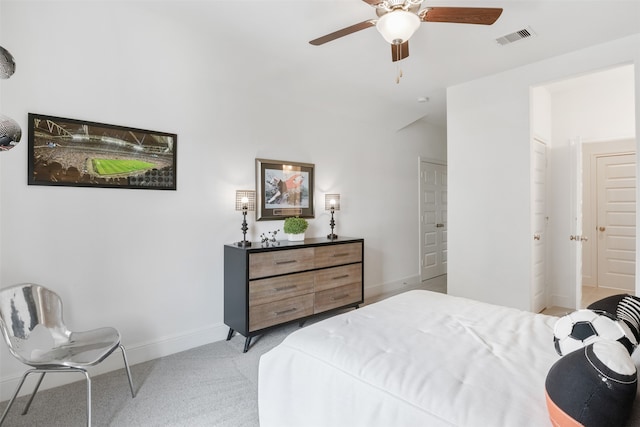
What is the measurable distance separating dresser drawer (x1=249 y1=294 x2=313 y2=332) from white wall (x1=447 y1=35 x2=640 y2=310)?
192cm

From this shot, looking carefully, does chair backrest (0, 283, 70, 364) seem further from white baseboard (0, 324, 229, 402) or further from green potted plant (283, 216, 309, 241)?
green potted plant (283, 216, 309, 241)

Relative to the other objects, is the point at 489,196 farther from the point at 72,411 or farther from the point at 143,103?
the point at 72,411

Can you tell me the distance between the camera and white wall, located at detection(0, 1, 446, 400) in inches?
85.7

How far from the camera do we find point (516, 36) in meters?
2.77

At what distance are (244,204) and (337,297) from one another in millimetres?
1443

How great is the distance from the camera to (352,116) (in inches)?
172

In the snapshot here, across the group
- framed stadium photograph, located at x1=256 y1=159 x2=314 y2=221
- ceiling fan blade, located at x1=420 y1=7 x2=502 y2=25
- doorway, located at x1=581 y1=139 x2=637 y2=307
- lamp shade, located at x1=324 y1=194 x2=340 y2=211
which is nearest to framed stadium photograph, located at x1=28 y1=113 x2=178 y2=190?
framed stadium photograph, located at x1=256 y1=159 x2=314 y2=221

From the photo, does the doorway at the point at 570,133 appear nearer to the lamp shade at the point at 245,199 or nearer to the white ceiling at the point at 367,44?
the white ceiling at the point at 367,44

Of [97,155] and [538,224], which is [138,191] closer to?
[97,155]

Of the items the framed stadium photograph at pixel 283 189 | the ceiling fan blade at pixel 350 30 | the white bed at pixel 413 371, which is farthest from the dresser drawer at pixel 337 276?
the ceiling fan blade at pixel 350 30

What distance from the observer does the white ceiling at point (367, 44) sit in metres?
2.34

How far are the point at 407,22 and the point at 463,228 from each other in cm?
276

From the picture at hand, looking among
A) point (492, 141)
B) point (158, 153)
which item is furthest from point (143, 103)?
point (492, 141)

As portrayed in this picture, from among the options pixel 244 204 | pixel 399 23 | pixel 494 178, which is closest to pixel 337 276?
pixel 244 204
